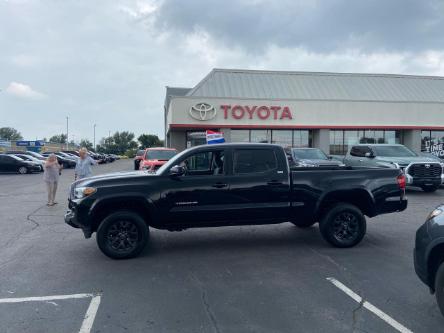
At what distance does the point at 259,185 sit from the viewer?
6.23 metres

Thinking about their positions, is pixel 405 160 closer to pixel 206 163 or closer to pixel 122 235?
pixel 206 163

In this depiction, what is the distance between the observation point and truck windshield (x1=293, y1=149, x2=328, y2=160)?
16.6m

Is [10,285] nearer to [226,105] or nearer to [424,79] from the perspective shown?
[226,105]

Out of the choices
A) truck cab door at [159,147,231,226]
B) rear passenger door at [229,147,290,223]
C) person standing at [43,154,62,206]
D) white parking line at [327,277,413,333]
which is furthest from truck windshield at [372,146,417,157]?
person standing at [43,154,62,206]

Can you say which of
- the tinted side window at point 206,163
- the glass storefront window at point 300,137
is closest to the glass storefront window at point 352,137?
the glass storefront window at point 300,137

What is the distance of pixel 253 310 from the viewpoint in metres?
4.02

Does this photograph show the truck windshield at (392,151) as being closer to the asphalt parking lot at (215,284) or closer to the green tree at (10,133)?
the asphalt parking lot at (215,284)

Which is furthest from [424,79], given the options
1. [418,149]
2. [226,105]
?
[226,105]

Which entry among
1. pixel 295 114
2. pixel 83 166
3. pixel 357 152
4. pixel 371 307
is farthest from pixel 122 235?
pixel 295 114

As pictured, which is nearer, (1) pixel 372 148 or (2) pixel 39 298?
(2) pixel 39 298

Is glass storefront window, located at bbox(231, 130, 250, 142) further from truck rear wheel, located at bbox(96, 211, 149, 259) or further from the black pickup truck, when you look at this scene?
truck rear wheel, located at bbox(96, 211, 149, 259)

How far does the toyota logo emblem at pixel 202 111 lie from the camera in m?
27.3

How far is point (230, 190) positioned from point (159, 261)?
5.18ft

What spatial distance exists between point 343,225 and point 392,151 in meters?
9.82
